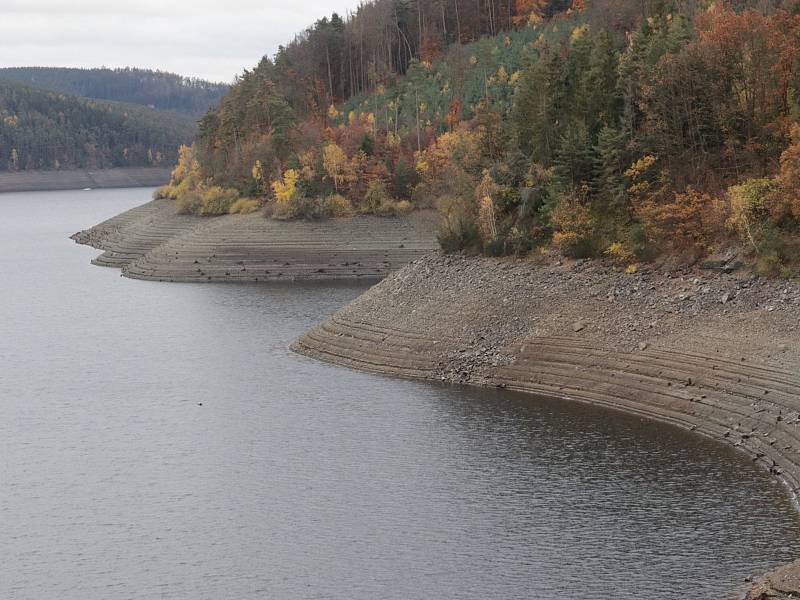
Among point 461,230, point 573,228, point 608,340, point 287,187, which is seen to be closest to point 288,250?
point 287,187

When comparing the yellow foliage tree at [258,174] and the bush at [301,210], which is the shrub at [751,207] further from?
the yellow foliage tree at [258,174]

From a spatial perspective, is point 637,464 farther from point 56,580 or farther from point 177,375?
point 177,375

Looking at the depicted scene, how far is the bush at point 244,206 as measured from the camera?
10969 centimetres

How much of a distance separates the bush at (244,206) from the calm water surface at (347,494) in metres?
51.2

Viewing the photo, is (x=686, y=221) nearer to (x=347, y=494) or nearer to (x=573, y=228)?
(x=573, y=228)

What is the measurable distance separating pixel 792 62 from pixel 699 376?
1988 cm

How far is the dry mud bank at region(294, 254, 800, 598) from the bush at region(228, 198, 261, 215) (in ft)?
162

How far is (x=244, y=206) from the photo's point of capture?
111 m

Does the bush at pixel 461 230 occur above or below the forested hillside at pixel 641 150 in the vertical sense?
below

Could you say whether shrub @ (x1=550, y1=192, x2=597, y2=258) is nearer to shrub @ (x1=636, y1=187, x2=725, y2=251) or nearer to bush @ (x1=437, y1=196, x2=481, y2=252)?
shrub @ (x1=636, y1=187, x2=725, y2=251)

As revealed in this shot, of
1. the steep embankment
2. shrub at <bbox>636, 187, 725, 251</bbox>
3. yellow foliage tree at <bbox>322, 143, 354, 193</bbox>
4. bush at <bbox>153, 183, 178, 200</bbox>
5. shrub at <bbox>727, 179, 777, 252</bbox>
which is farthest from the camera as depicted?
bush at <bbox>153, 183, 178, 200</bbox>

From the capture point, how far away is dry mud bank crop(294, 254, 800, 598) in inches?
1613

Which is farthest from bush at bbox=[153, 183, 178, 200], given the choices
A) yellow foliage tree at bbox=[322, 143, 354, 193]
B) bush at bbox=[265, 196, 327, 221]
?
bush at bbox=[265, 196, 327, 221]

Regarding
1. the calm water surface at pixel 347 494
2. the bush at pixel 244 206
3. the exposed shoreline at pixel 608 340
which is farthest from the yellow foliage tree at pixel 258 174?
the calm water surface at pixel 347 494
